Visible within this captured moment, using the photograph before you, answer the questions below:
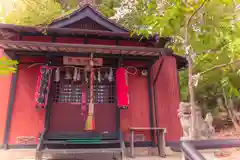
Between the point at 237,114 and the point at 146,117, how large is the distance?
1142 cm

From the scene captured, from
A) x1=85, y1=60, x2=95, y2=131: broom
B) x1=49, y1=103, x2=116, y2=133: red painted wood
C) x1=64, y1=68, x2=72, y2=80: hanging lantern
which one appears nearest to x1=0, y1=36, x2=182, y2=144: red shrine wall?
x1=49, y1=103, x2=116, y2=133: red painted wood

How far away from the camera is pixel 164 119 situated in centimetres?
800

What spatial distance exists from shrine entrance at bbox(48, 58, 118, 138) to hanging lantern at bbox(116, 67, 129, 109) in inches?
14.6

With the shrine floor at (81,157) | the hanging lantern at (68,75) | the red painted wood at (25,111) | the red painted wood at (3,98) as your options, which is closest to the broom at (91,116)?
the hanging lantern at (68,75)

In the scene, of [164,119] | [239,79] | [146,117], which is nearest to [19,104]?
[146,117]

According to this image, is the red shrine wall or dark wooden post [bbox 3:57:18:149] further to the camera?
the red shrine wall

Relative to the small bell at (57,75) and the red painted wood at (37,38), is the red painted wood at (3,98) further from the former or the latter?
the small bell at (57,75)

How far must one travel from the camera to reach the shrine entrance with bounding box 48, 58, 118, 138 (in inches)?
282

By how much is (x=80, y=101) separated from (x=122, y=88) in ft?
6.20

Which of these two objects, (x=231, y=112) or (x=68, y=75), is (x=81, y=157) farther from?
(x=231, y=112)

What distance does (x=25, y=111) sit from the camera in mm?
7105

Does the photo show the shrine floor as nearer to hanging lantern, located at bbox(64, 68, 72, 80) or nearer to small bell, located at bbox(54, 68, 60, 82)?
small bell, located at bbox(54, 68, 60, 82)

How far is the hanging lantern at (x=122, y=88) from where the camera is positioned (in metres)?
6.97

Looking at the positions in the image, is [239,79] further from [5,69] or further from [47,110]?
[5,69]
